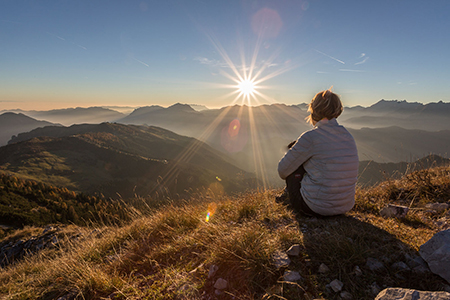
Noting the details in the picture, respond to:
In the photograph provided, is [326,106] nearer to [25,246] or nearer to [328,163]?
[328,163]

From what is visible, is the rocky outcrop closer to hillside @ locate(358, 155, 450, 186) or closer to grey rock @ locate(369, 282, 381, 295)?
grey rock @ locate(369, 282, 381, 295)

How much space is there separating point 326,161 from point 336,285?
164 cm

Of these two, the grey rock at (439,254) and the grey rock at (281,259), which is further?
the grey rock at (281,259)

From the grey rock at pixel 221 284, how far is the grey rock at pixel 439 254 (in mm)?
1941

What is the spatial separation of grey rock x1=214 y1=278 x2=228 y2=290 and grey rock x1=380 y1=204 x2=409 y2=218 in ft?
9.99

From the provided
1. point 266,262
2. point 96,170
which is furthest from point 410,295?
point 96,170

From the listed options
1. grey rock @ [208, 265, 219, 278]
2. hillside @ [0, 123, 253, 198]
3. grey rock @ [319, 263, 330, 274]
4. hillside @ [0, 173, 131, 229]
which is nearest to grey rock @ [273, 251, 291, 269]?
grey rock @ [319, 263, 330, 274]

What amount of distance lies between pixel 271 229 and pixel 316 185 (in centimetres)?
100

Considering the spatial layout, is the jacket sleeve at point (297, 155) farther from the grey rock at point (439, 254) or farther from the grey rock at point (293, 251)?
the grey rock at point (439, 254)

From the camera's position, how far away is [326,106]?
3113 mm

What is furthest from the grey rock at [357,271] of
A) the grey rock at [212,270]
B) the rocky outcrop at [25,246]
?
the rocky outcrop at [25,246]

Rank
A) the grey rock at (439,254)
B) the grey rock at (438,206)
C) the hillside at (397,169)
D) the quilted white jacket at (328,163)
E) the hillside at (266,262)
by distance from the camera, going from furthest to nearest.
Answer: the hillside at (397,169)
the grey rock at (438,206)
the quilted white jacket at (328,163)
the hillside at (266,262)
the grey rock at (439,254)

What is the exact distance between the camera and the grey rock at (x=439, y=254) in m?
1.73

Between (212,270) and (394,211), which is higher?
(394,211)
